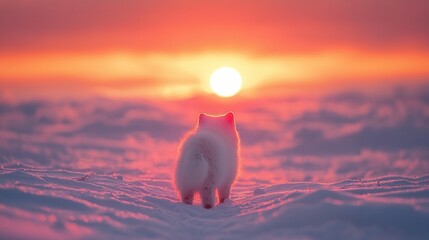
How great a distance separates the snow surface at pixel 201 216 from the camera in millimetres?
5316

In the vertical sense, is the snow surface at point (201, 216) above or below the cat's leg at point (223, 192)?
below

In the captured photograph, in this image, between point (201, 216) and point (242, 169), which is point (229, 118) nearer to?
point (201, 216)

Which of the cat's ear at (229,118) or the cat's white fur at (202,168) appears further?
the cat's ear at (229,118)

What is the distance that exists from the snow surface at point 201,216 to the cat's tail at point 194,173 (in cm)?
30

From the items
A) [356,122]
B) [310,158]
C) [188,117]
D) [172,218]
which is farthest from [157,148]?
[172,218]

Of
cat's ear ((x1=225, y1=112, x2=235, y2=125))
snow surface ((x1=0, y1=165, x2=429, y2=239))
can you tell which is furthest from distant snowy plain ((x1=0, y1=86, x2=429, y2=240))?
cat's ear ((x1=225, y1=112, x2=235, y2=125))

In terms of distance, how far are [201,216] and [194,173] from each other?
70cm

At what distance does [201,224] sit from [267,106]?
31430mm

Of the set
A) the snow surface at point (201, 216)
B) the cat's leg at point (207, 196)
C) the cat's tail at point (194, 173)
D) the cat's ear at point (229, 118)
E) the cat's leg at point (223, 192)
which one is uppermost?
the cat's ear at point (229, 118)

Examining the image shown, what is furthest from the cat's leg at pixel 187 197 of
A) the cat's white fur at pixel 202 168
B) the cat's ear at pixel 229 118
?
the cat's ear at pixel 229 118

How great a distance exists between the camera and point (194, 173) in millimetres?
7156

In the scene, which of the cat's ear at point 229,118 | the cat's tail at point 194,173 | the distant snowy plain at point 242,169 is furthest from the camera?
the cat's ear at point 229,118

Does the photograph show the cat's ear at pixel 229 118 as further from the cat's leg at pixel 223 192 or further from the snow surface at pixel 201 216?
the snow surface at pixel 201 216

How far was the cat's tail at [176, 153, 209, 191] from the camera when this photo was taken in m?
7.15
